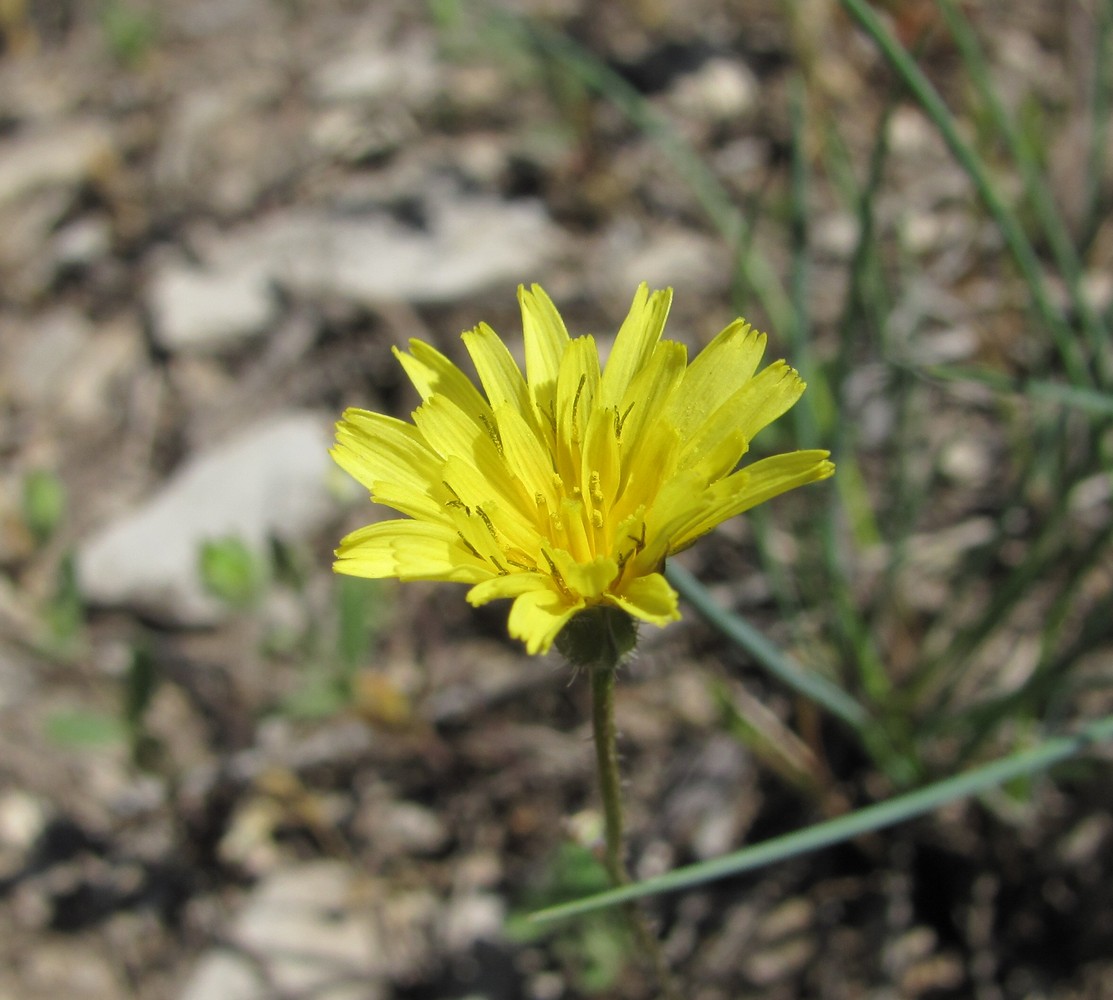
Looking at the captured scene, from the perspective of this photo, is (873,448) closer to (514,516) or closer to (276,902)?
Result: (514,516)

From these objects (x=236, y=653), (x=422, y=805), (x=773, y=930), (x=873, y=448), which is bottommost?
(x=773, y=930)

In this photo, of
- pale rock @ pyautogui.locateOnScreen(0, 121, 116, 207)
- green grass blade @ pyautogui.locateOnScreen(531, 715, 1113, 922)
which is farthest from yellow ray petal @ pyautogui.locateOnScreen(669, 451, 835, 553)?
pale rock @ pyautogui.locateOnScreen(0, 121, 116, 207)

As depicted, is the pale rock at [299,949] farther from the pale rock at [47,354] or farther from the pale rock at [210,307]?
the pale rock at [47,354]

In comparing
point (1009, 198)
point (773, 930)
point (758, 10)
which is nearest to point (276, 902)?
point (773, 930)

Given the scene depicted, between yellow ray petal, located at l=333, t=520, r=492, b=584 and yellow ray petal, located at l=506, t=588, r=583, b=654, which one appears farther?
yellow ray petal, located at l=333, t=520, r=492, b=584

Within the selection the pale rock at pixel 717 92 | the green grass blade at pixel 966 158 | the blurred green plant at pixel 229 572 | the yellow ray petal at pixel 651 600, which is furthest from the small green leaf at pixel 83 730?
the pale rock at pixel 717 92

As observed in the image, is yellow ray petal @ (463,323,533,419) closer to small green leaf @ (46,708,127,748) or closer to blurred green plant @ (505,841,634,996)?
blurred green plant @ (505,841,634,996)

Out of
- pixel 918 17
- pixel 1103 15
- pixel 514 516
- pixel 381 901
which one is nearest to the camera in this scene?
pixel 514 516
